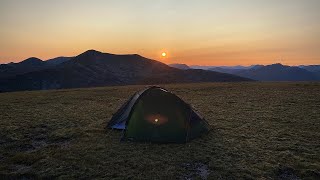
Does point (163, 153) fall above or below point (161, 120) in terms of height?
below

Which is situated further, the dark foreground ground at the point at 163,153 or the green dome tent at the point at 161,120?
the green dome tent at the point at 161,120

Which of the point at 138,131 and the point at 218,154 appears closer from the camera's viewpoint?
the point at 218,154

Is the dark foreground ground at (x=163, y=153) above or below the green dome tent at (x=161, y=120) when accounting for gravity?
below

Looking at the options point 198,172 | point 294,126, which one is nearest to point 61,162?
point 198,172

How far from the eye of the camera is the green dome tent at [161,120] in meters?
16.2

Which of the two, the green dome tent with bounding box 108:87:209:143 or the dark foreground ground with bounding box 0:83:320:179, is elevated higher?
the green dome tent with bounding box 108:87:209:143

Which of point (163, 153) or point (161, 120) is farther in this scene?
point (161, 120)

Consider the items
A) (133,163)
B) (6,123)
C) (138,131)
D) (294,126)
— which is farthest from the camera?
(6,123)

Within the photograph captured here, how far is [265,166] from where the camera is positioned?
41.5 feet

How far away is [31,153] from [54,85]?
523 feet

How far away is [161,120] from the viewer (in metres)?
16.5

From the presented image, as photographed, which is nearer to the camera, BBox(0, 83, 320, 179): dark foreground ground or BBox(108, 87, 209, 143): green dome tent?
BBox(0, 83, 320, 179): dark foreground ground

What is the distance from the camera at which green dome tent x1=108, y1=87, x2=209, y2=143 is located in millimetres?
16188

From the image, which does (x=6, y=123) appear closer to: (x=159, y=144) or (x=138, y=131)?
(x=138, y=131)
